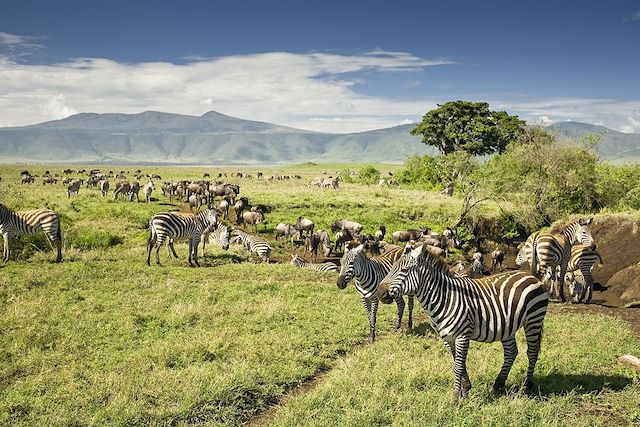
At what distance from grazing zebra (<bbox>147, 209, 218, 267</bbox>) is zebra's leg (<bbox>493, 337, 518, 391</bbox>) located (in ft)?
48.8

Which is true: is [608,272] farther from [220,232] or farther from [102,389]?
[102,389]

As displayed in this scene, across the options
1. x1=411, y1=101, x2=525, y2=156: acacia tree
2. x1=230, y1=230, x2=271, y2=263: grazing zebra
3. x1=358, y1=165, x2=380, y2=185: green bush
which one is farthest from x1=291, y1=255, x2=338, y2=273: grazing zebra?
x1=411, y1=101, x2=525, y2=156: acacia tree

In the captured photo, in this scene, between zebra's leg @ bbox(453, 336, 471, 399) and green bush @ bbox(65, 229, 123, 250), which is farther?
green bush @ bbox(65, 229, 123, 250)

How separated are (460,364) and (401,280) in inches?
69.6

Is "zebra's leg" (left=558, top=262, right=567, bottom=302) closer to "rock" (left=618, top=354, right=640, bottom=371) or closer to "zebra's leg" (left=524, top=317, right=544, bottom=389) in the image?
"rock" (left=618, top=354, right=640, bottom=371)

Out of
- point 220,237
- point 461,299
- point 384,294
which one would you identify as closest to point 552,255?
point 461,299

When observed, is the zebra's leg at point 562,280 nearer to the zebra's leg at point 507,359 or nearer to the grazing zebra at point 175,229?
the zebra's leg at point 507,359

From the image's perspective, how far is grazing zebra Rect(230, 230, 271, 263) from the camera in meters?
23.9

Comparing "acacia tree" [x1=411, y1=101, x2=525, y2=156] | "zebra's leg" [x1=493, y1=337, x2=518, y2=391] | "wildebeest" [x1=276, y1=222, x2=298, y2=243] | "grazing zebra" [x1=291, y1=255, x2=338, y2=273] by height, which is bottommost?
"grazing zebra" [x1=291, y1=255, x2=338, y2=273]

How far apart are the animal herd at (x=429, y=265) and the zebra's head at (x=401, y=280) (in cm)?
2

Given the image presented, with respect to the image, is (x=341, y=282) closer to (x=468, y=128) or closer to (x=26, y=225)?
(x=26, y=225)

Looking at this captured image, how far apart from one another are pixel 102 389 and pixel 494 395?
729 cm

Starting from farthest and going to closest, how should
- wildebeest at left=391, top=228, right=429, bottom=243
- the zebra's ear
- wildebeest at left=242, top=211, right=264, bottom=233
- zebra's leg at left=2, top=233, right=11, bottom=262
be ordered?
wildebeest at left=242, top=211, right=264, bottom=233
wildebeest at left=391, top=228, right=429, bottom=243
zebra's leg at left=2, top=233, right=11, bottom=262
the zebra's ear

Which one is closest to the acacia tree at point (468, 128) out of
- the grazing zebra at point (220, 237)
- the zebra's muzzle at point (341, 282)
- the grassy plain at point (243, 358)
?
the grazing zebra at point (220, 237)
